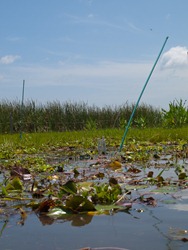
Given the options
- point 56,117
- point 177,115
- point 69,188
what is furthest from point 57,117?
point 69,188

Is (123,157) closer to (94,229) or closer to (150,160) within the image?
(150,160)

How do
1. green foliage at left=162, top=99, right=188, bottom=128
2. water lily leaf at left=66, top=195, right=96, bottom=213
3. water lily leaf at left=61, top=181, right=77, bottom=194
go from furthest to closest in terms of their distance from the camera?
green foliage at left=162, top=99, right=188, bottom=128, water lily leaf at left=61, top=181, right=77, bottom=194, water lily leaf at left=66, top=195, right=96, bottom=213

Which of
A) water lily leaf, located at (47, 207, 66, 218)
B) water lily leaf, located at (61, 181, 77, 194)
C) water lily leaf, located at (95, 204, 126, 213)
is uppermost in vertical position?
water lily leaf, located at (61, 181, 77, 194)

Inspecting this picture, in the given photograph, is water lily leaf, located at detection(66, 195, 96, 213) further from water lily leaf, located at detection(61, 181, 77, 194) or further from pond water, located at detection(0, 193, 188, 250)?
water lily leaf, located at detection(61, 181, 77, 194)

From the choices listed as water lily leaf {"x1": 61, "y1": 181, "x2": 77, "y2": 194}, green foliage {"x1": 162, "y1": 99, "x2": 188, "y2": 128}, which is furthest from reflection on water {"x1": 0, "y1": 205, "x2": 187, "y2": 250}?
green foliage {"x1": 162, "y1": 99, "x2": 188, "y2": 128}

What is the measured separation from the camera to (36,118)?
22891mm

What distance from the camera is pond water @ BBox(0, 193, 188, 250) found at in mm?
1698

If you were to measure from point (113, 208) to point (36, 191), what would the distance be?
0.77 meters

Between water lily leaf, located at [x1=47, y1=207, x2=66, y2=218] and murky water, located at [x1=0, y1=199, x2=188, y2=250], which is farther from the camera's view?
water lily leaf, located at [x1=47, y1=207, x2=66, y2=218]

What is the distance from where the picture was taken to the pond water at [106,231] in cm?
170

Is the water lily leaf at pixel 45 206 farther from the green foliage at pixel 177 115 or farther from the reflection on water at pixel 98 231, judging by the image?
the green foliage at pixel 177 115

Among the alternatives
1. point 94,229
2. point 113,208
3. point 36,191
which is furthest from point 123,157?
point 94,229

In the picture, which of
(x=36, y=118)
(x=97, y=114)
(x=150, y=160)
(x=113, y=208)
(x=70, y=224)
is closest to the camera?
(x=70, y=224)

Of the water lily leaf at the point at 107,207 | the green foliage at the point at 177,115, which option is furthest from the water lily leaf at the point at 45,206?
the green foliage at the point at 177,115
